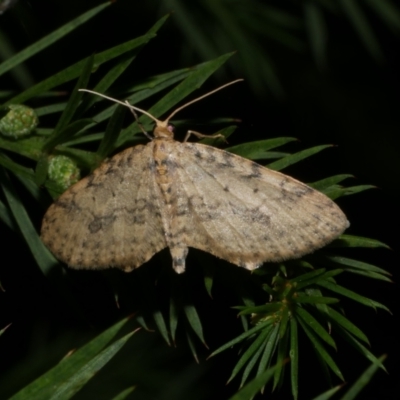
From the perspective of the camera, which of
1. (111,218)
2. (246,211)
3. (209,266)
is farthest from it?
(111,218)

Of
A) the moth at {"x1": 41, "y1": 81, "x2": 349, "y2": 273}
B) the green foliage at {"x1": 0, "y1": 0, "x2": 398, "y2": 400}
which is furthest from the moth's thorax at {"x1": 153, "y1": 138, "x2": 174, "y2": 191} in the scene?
the green foliage at {"x1": 0, "y1": 0, "x2": 398, "y2": 400}

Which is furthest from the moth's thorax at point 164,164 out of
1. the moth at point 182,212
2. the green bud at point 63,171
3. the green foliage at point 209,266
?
the green bud at point 63,171

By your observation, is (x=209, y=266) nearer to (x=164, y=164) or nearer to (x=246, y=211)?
(x=246, y=211)

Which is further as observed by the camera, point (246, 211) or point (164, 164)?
point (164, 164)

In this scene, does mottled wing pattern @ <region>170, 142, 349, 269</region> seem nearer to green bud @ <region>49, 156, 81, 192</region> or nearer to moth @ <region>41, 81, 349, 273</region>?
moth @ <region>41, 81, 349, 273</region>

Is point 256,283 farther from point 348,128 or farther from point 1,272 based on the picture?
point 348,128

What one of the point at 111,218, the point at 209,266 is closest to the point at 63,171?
the point at 111,218

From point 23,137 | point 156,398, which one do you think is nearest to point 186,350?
point 156,398
